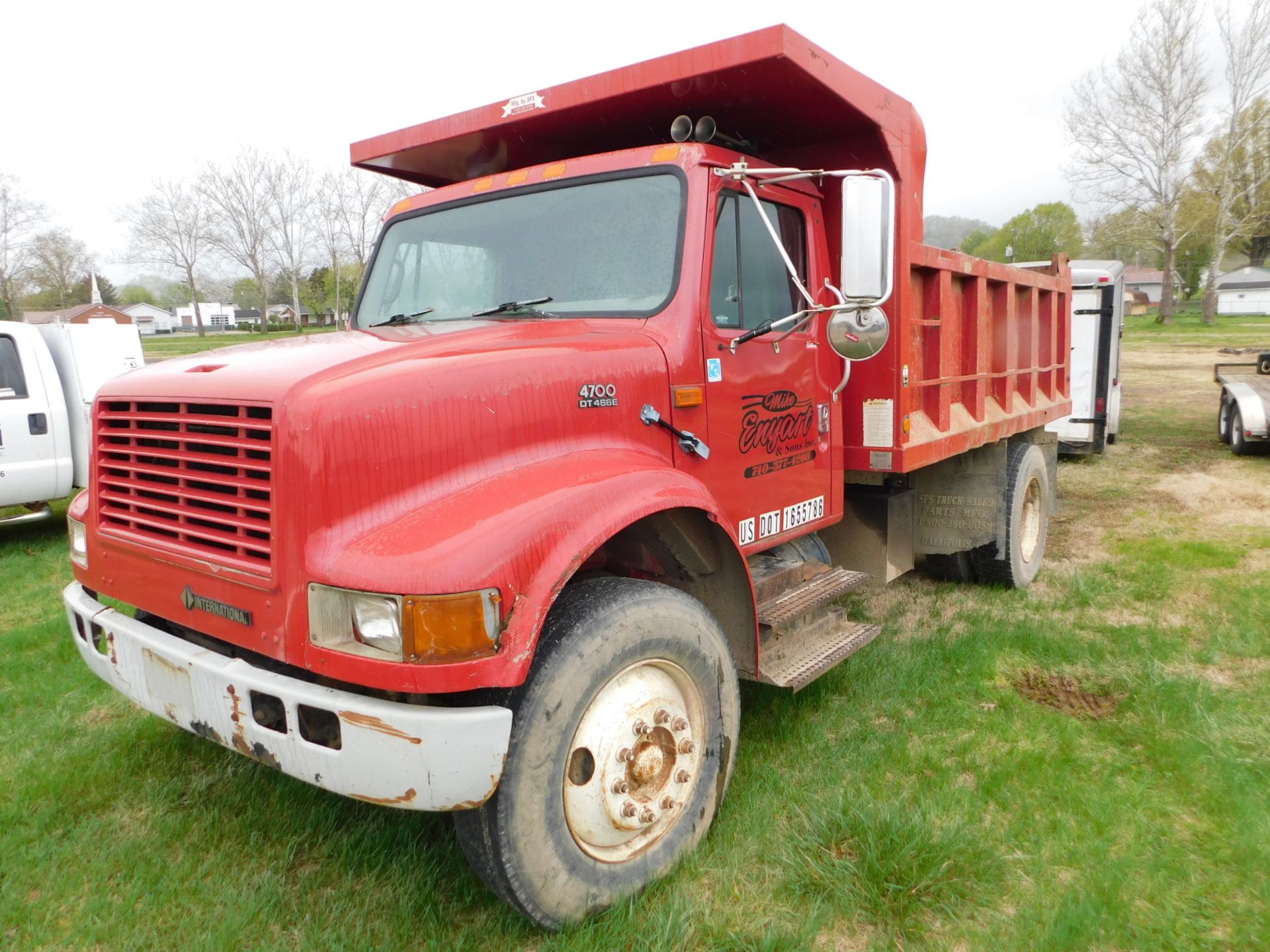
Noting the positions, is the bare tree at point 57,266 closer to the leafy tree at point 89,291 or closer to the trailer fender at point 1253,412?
the leafy tree at point 89,291

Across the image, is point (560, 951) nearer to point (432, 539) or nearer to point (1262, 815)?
point (432, 539)

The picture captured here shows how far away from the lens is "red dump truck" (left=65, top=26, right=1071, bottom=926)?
2252mm

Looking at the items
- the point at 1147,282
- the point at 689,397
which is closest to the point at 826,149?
the point at 689,397

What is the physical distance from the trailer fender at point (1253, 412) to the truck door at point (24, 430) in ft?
42.0

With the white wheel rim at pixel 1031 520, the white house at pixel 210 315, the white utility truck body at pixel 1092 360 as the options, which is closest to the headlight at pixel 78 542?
the white wheel rim at pixel 1031 520

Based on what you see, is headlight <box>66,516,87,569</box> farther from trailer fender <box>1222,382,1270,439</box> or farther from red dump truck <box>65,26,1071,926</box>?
trailer fender <box>1222,382,1270,439</box>

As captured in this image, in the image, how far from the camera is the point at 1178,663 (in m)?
4.52

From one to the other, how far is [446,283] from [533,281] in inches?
19.6

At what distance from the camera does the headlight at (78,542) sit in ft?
10.1

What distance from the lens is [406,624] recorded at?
6.99 ft

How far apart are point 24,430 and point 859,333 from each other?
7529mm

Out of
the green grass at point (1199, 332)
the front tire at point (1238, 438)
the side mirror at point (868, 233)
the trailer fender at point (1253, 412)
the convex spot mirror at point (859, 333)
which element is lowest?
the green grass at point (1199, 332)

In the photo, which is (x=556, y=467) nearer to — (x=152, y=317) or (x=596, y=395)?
(x=596, y=395)

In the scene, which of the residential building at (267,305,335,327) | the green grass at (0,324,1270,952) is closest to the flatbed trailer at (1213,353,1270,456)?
the green grass at (0,324,1270,952)
